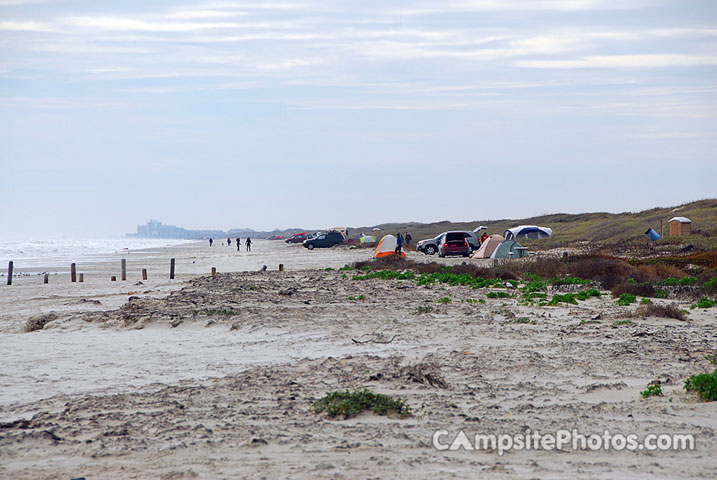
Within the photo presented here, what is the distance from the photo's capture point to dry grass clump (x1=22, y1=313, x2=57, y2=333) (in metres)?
13.9

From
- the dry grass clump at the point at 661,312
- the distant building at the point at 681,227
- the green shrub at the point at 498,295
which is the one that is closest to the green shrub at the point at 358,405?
the dry grass clump at the point at 661,312

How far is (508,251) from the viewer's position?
36.5 meters

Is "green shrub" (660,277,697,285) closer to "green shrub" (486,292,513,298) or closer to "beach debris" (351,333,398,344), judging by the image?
"green shrub" (486,292,513,298)

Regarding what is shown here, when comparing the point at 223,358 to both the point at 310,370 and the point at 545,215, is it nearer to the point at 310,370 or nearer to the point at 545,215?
the point at 310,370

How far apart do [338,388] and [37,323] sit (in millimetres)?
8867

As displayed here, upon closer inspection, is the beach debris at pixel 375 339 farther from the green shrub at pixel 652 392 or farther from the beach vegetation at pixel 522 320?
the green shrub at pixel 652 392

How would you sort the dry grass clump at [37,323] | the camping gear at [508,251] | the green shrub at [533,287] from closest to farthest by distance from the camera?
the dry grass clump at [37,323], the green shrub at [533,287], the camping gear at [508,251]

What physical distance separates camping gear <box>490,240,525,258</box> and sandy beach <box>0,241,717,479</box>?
68.1 feet

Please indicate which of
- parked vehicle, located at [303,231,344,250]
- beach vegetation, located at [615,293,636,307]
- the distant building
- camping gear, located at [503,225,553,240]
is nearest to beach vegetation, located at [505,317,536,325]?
beach vegetation, located at [615,293,636,307]

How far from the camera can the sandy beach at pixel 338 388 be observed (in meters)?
5.26

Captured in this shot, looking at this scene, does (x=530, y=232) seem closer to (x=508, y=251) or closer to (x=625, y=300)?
(x=508, y=251)

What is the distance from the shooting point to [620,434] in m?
5.87

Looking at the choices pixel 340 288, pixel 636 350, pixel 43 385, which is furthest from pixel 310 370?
pixel 340 288

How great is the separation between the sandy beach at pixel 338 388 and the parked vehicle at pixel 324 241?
50496 millimetres
